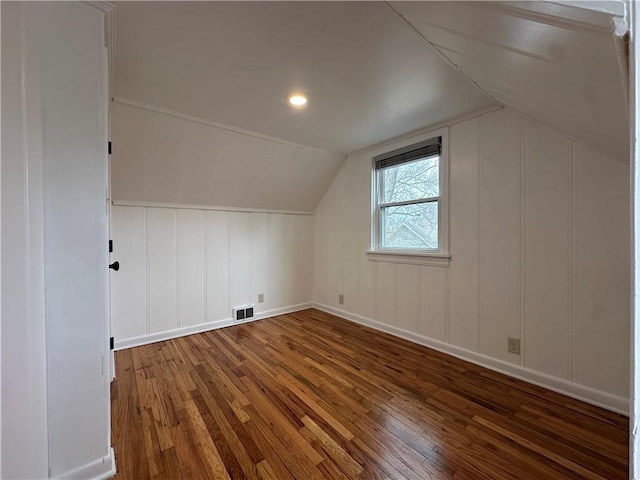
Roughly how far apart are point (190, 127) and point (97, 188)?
58.4 inches

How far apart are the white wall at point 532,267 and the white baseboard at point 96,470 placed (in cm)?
248

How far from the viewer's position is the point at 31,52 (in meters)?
1.12

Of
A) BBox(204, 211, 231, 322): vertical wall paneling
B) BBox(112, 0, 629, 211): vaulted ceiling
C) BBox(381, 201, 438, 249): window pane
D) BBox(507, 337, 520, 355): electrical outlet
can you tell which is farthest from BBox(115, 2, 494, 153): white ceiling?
BBox(507, 337, 520, 355): electrical outlet

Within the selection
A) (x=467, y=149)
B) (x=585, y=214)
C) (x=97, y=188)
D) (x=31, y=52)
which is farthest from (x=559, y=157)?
(x=31, y=52)

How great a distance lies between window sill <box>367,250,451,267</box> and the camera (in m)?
2.64

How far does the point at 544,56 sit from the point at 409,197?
73.1 inches

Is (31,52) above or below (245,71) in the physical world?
below

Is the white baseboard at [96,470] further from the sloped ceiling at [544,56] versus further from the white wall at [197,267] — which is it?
the sloped ceiling at [544,56]

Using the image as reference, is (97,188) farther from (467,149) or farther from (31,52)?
(467,149)

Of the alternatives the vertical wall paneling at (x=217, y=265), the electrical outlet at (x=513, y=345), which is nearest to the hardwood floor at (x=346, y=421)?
the electrical outlet at (x=513, y=345)

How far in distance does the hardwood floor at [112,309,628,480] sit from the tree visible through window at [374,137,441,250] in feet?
3.83

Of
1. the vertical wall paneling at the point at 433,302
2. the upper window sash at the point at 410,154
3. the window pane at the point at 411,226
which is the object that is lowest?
the vertical wall paneling at the point at 433,302

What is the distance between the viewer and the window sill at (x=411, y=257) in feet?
8.65

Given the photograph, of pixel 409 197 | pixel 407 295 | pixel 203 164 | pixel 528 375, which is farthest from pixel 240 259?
pixel 528 375
